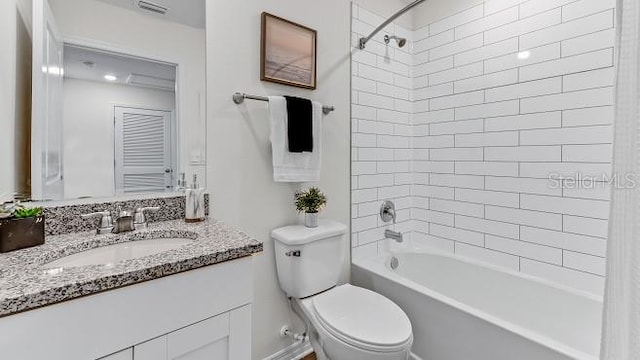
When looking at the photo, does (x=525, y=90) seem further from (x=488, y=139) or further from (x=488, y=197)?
(x=488, y=197)

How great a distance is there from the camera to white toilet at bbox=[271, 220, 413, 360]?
1.16m

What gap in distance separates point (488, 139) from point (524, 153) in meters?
0.23

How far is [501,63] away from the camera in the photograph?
182 cm

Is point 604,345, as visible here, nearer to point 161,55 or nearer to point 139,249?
point 139,249

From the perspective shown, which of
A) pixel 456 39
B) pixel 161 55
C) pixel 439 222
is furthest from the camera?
pixel 439 222

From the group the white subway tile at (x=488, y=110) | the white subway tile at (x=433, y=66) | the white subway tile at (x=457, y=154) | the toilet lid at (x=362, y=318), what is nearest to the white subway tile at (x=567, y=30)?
the white subway tile at (x=488, y=110)

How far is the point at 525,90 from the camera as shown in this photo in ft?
5.65

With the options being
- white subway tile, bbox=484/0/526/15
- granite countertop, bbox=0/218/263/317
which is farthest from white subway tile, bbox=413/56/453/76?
granite countertop, bbox=0/218/263/317

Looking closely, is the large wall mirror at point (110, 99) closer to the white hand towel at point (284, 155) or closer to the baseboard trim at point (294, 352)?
the white hand towel at point (284, 155)

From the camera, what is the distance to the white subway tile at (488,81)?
1782 mm

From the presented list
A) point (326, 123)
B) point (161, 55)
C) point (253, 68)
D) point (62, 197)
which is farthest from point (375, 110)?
point (62, 197)

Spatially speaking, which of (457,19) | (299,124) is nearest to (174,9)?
(299,124)

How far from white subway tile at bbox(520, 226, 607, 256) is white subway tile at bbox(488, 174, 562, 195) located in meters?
0.22

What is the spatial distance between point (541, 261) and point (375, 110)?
1.38 m
